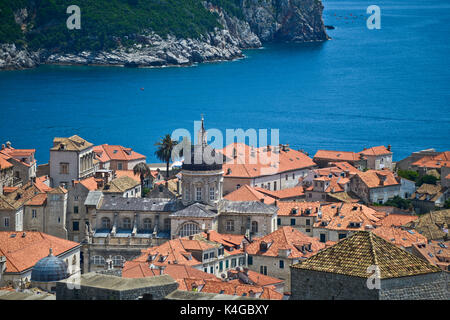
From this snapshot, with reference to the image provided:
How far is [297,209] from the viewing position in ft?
281

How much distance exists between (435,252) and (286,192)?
25.0 m

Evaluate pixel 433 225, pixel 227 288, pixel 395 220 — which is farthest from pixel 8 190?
pixel 227 288

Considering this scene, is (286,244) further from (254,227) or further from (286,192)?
(286,192)

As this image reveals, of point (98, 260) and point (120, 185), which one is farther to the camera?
point (120, 185)

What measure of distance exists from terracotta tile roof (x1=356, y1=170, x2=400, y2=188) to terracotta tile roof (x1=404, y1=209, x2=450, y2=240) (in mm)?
12519

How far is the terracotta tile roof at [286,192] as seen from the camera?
308 ft

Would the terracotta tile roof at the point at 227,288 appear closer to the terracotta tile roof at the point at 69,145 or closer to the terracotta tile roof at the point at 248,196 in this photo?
the terracotta tile roof at the point at 248,196

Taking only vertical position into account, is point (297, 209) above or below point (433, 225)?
above

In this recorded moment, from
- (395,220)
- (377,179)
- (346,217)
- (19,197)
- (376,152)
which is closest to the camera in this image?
(346,217)

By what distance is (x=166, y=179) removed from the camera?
99.7 m

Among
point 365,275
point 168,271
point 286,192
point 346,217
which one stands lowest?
point 168,271

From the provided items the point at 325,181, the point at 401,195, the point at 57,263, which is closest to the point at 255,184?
the point at 325,181

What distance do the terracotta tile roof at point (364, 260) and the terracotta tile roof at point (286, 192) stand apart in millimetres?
61126
